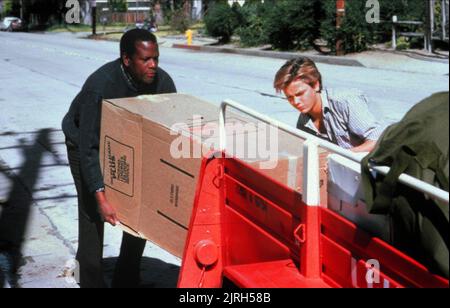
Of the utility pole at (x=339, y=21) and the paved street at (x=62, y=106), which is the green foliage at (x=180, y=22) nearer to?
the paved street at (x=62, y=106)

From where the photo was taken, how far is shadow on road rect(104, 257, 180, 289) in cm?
484

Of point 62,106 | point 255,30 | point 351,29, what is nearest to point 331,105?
point 62,106

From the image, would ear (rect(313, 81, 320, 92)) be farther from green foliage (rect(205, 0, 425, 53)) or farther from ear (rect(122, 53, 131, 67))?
green foliage (rect(205, 0, 425, 53))

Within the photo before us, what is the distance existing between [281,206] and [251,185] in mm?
221

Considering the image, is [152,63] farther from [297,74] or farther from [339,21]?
[339,21]

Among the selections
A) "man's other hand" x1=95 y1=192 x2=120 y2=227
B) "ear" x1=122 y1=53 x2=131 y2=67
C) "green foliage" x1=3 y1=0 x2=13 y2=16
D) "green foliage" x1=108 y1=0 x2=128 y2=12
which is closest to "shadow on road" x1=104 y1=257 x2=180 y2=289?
"man's other hand" x1=95 y1=192 x2=120 y2=227

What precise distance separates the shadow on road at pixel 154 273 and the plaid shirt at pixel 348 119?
1.63 m

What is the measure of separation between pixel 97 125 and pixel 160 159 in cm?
56

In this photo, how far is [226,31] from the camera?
30734mm

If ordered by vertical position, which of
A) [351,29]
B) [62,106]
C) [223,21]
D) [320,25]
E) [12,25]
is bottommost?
[62,106]

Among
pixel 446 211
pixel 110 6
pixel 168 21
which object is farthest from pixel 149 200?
pixel 110 6

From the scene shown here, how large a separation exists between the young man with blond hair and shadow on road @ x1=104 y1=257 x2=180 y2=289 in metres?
1.65

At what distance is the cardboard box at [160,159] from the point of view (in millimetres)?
3344

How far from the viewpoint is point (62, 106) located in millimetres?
12695
